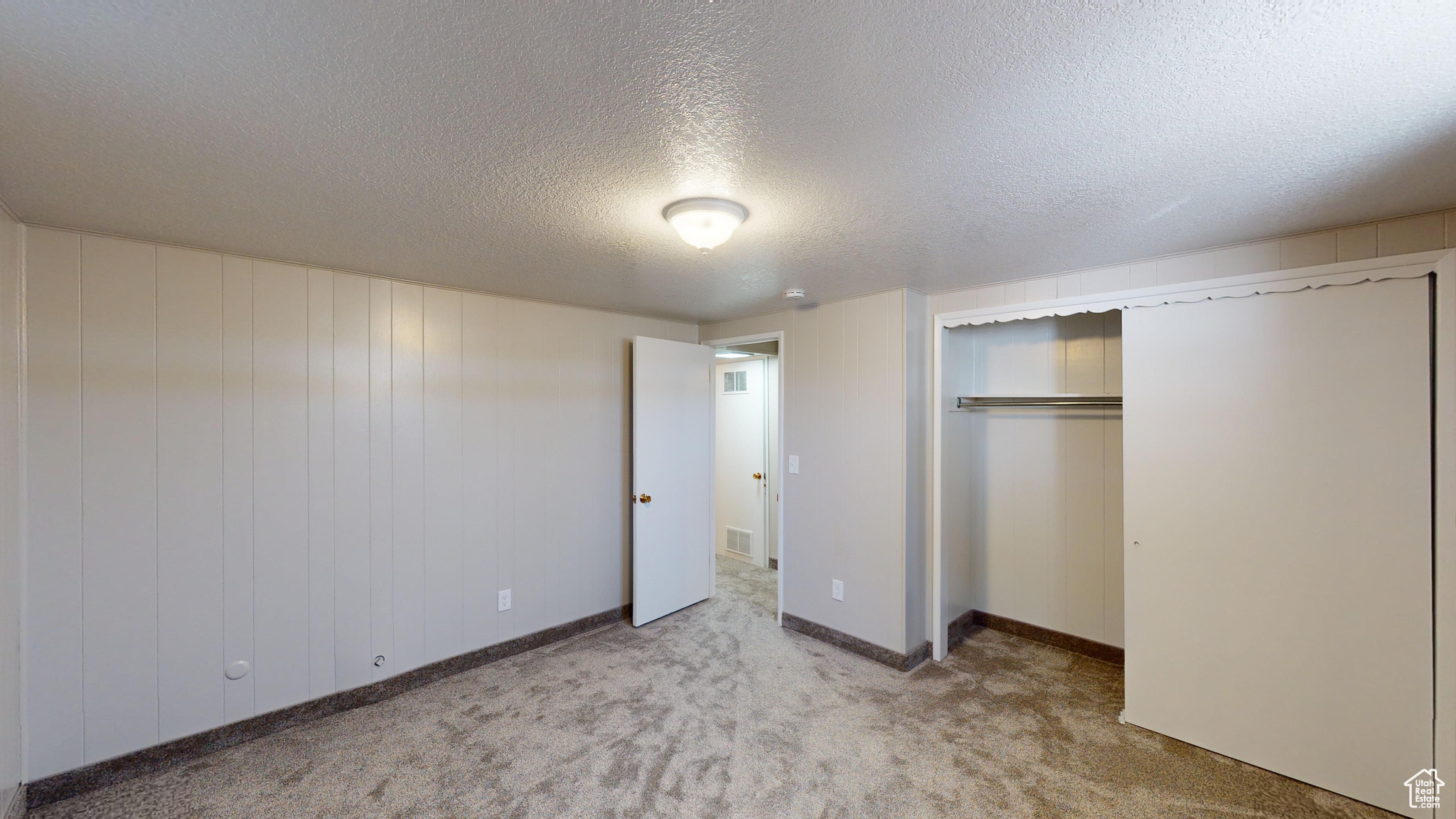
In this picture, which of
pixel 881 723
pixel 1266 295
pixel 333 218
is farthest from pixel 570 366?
pixel 1266 295

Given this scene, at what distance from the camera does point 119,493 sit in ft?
7.38

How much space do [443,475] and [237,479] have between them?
892 mm

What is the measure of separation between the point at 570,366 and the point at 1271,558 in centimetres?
380

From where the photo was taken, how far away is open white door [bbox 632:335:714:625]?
3889 millimetres

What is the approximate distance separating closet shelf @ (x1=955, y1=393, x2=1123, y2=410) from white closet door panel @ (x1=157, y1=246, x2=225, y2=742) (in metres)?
4.01

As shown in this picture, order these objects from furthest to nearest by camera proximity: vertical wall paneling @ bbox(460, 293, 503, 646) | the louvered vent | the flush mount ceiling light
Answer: the louvered vent
vertical wall paneling @ bbox(460, 293, 503, 646)
the flush mount ceiling light

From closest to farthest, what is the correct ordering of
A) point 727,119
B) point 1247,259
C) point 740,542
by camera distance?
point 727,119, point 1247,259, point 740,542

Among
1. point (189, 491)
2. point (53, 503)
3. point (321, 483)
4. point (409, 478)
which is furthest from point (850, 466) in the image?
point (53, 503)

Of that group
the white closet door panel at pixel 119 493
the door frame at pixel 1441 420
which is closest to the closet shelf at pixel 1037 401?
the door frame at pixel 1441 420

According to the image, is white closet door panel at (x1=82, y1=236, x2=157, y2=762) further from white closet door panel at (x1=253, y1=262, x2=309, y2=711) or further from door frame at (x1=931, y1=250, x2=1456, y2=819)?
door frame at (x1=931, y1=250, x2=1456, y2=819)

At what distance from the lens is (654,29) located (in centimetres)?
105

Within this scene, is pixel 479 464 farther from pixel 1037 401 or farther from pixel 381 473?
pixel 1037 401

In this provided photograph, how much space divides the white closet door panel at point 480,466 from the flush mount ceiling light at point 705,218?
5.99 ft
